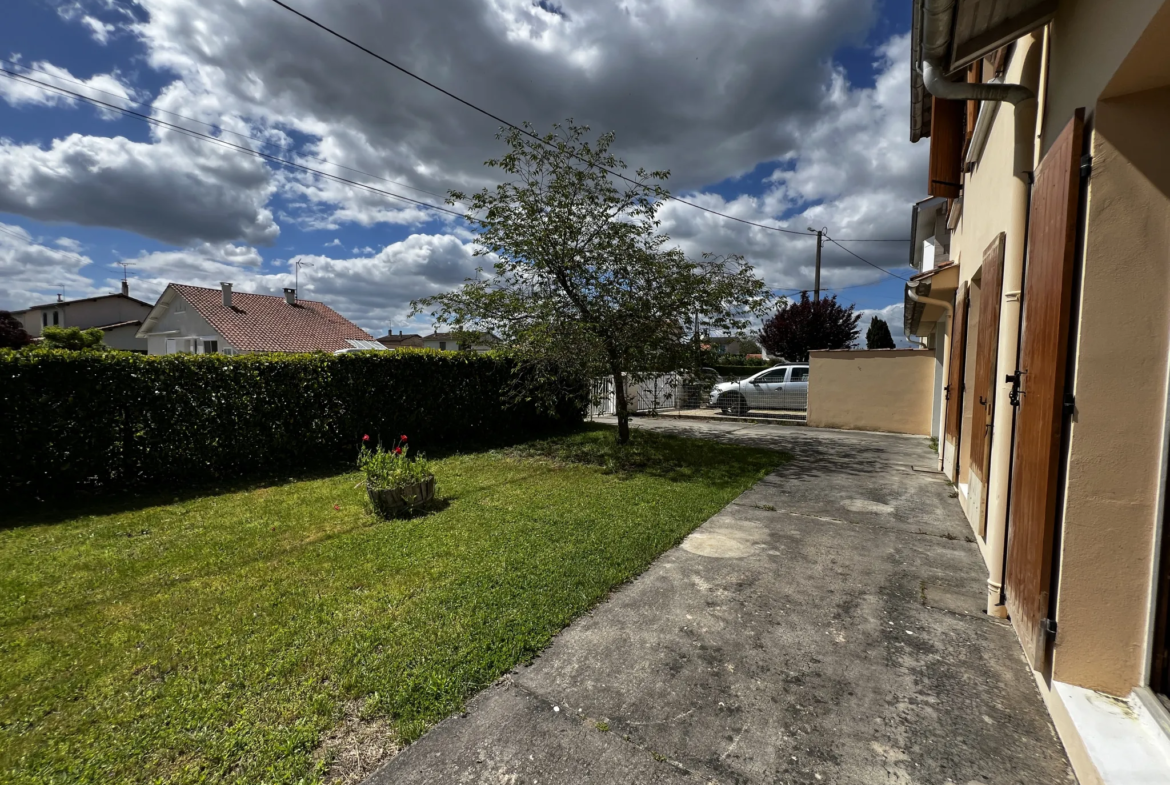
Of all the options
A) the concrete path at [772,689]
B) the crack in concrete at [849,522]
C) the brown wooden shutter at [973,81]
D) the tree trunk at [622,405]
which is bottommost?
the crack in concrete at [849,522]

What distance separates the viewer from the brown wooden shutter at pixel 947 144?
22.5 ft

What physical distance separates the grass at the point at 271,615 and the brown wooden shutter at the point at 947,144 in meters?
5.51

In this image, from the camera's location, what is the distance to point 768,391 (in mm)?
16031

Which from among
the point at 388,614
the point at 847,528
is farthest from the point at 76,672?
the point at 847,528

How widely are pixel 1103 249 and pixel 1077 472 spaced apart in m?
0.90

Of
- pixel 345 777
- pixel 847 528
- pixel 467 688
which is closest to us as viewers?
pixel 345 777

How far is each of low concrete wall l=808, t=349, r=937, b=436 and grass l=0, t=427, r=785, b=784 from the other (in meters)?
8.05

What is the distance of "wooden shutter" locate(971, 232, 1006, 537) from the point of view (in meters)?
3.79

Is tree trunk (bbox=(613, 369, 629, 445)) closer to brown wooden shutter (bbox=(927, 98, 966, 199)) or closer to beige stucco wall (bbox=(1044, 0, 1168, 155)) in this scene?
brown wooden shutter (bbox=(927, 98, 966, 199))

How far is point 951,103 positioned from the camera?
22.5ft

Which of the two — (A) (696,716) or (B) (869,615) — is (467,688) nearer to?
(A) (696,716)

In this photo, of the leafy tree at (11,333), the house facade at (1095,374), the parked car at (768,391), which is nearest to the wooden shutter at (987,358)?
the house facade at (1095,374)

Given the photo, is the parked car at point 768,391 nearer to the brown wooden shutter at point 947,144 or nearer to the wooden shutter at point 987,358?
the brown wooden shutter at point 947,144

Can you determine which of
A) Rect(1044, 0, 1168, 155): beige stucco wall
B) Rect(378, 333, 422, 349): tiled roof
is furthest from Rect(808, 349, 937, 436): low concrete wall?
Rect(378, 333, 422, 349): tiled roof
